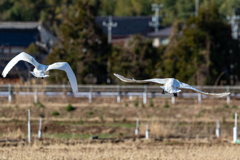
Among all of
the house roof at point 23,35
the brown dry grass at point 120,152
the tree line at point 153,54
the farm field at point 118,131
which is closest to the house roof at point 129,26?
the house roof at point 23,35

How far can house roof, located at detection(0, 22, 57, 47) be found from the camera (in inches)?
1693

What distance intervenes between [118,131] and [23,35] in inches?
970

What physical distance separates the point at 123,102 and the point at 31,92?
498cm

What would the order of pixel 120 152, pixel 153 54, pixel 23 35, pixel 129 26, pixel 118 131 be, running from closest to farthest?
pixel 120 152 < pixel 118 131 < pixel 153 54 < pixel 23 35 < pixel 129 26

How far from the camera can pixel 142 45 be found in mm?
34344

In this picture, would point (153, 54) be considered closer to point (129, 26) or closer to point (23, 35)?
point (23, 35)

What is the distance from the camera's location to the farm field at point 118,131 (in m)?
15.7

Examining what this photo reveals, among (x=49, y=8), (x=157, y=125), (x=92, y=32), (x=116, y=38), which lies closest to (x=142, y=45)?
(x=92, y=32)

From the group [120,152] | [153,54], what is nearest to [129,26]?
[153,54]

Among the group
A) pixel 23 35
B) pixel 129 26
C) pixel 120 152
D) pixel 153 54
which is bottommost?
pixel 120 152

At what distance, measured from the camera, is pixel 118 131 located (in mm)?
22359

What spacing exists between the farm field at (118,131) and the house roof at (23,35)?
16463mm

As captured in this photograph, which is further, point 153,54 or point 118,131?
point 153,54

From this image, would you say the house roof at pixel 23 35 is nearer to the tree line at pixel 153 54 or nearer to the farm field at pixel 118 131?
the tree line at pixel 153 54
